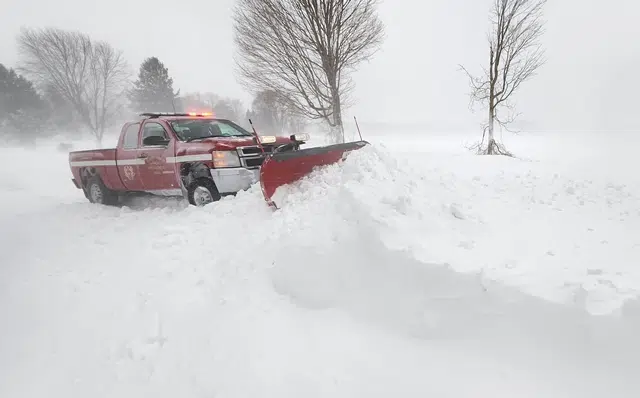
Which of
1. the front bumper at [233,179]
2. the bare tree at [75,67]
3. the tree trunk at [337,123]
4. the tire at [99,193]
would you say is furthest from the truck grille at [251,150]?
the bare tree at [75,67]

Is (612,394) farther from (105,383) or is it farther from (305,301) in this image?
(105,383)

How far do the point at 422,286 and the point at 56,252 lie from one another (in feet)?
15.3

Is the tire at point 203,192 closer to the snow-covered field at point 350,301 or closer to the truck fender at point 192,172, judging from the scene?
the truck fender at point 192,172

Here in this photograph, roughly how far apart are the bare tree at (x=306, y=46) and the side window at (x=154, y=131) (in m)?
6.78

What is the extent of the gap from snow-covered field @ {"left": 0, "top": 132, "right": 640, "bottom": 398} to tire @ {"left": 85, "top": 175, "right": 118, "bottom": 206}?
2521 mm

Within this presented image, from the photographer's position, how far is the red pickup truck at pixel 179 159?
5.19m

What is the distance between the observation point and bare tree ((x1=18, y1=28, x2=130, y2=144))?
27.1 meters

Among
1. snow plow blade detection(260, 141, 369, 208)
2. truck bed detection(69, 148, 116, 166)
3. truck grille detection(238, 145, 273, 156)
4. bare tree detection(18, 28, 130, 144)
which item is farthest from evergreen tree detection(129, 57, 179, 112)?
snow plow blade detection(260, 141, 369, 208)

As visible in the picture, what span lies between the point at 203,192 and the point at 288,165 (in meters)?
1.88

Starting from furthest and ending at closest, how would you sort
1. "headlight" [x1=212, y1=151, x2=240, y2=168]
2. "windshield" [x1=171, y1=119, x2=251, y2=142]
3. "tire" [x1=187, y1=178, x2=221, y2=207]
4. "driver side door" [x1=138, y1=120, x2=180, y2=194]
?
1. "windshield" [x1=171, y1=119, x2=251, y2=142]
2. "driver side door" [x1=138, y1=120, x2=180, y2=194]
3. "tire" [x1=187, y1=178, x2=221, y2=207]
4. "headlight" [x1=212, y1=151, x2=240, y2=168]

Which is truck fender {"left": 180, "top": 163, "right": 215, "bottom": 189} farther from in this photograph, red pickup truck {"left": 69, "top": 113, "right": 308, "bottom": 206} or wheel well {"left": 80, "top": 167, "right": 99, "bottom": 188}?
wheel well {"left": 80, "top": 167, "right": 99, "bottom": 188}

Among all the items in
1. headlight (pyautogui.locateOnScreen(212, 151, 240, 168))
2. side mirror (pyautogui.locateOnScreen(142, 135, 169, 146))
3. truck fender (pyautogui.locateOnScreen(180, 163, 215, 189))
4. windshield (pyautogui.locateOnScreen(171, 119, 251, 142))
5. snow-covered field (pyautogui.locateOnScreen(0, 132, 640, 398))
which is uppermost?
windshield (pyautogui.locateOnScreen(171, 119, 251, 142))

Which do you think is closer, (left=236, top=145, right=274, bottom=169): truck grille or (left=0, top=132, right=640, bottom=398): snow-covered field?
(left=0, top=132, right=640, bottom=398): snow-covered field

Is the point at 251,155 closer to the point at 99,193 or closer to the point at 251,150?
the point at 251,150
